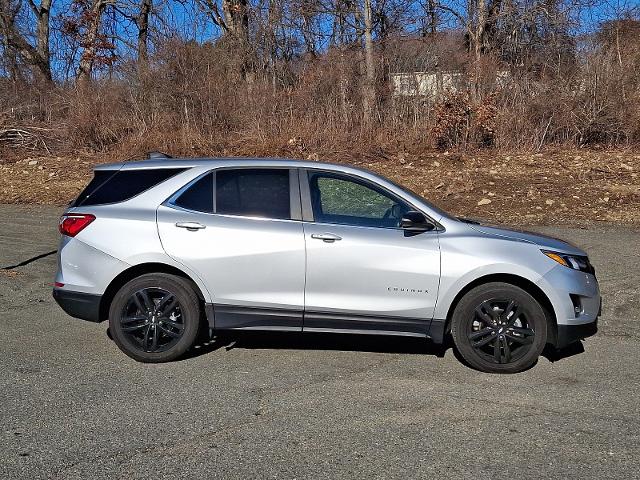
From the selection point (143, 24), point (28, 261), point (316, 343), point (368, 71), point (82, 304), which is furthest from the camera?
point (143, 24)

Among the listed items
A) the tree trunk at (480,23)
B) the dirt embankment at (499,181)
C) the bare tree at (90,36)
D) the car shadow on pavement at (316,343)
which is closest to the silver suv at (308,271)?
the car shadow on pavement at (316,343)

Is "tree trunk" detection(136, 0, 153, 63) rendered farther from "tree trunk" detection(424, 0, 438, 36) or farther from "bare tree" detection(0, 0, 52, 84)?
"tree trunk" detection(424, 0, 438, 36)

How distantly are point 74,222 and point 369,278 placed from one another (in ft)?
8.30

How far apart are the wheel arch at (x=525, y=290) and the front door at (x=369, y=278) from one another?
9.8 inches

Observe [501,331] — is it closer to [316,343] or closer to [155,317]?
[316,343]

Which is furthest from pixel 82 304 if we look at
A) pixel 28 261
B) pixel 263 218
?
pixel 28 261

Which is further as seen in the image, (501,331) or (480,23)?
(480,23)

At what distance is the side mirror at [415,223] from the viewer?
5848mm

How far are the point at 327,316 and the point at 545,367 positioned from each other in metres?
1.89

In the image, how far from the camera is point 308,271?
582cm

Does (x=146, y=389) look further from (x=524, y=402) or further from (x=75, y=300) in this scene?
(x=524, y=402)

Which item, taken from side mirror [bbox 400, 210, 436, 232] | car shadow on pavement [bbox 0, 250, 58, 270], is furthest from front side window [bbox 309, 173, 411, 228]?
car shadow on pavement [bbox 0, 250, 58, 270]

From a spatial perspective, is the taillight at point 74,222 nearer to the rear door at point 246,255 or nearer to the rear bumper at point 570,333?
the rear door at point 246,255

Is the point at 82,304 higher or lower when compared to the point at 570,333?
higher
